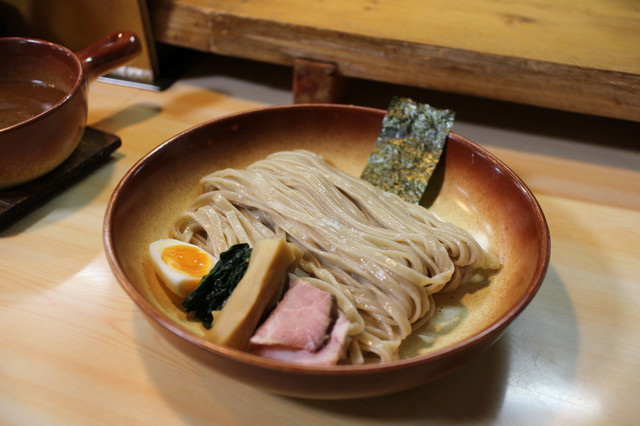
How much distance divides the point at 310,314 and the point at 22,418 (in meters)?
0.99

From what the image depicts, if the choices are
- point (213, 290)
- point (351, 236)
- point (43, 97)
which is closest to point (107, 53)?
point (43, 97)

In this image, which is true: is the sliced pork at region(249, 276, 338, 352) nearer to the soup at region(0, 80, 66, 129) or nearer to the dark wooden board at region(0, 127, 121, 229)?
the dark wooden board at region(0, 127, 121, 229)

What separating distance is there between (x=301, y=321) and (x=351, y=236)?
467mm

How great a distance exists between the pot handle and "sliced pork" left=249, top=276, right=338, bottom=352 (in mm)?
1723

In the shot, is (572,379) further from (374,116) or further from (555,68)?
(555,68)

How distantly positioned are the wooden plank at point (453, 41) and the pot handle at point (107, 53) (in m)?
0.48

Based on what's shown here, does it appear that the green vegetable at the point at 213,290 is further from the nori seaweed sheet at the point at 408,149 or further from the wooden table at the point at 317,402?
the nori seaweed sheet at the point at 408,149

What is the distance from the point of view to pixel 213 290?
1639 mm

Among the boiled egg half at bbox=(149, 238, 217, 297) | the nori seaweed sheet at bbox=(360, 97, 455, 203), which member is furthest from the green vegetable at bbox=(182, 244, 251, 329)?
the nori seaweed sheet at bbox=(360, 97, 455, 203)

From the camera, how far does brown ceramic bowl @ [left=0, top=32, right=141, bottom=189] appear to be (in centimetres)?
212

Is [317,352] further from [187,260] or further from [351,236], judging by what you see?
[187,260]

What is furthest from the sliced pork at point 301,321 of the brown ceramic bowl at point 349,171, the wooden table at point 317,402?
the wooden table at point 317,402

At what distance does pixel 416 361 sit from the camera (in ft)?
4.17

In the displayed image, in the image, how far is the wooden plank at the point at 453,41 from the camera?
2.54 metres
